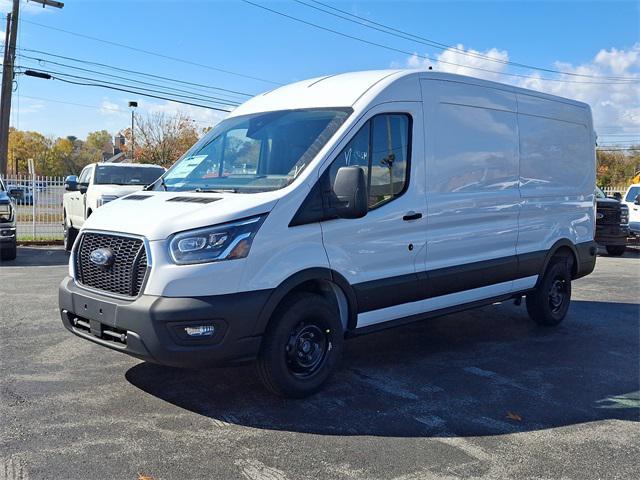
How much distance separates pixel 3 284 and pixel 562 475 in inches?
339

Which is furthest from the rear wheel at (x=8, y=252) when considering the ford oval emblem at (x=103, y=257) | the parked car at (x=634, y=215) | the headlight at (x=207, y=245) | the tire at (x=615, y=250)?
the parked car at (x=634, y=215)

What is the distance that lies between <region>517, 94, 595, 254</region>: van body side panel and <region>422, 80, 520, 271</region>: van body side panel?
25 cm

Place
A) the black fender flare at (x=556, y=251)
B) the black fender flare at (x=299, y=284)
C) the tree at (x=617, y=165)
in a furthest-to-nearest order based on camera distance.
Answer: the tree at (x=617, y=165) < the black fender flare at (x=556, y=251) < the black fender flare at (x=299, y=284)

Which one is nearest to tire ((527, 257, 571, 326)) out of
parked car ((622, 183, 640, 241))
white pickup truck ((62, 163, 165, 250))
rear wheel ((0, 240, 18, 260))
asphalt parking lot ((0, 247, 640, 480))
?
asphalt parking lot ((0, 247, 640, 480))

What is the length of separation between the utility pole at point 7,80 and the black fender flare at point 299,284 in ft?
60.2

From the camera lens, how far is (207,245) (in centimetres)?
412

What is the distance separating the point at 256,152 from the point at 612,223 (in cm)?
1360

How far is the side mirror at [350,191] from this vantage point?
4477 millimetres

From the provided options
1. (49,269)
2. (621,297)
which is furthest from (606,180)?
(49,269)

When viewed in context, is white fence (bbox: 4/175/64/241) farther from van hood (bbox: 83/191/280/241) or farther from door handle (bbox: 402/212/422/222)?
door handle (bbox: 402/212/422/222)

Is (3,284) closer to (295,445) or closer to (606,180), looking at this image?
(295,445)

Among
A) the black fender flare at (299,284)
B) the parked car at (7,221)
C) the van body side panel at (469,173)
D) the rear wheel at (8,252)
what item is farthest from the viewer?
the rear wheel at (8,252)

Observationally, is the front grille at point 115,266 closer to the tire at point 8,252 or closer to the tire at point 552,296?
the tire at point 552,296

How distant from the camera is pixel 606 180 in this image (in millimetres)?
43531
